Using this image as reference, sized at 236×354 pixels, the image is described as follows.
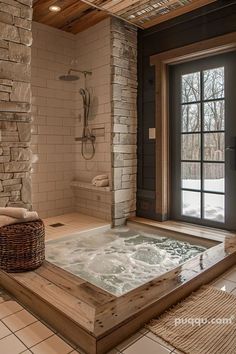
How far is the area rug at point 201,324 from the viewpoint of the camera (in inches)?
64.4

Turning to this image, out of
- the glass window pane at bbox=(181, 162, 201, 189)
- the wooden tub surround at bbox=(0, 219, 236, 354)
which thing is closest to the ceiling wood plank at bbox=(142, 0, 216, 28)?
the glass window pane at bbox=(181, 162, 201, 189)

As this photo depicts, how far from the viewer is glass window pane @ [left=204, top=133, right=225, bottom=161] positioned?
3549 millimetres

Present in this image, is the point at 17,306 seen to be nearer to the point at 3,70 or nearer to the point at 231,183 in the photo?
the point at 3,70

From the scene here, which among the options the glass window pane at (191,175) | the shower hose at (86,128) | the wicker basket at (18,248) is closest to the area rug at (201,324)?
the wicker basket at (18,248)

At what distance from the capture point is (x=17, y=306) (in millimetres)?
2107

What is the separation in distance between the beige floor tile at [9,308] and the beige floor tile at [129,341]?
2.69 ft

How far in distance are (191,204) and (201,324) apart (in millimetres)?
2177

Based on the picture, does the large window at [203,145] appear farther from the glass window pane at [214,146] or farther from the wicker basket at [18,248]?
the wicker basket at [18,248]

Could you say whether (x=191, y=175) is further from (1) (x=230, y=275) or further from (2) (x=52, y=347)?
(2) (x=52, y=347)

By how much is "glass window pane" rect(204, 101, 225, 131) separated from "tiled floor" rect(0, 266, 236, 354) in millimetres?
2602

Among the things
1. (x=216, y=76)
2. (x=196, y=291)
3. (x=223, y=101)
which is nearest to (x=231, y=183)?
(x=223, y=101)

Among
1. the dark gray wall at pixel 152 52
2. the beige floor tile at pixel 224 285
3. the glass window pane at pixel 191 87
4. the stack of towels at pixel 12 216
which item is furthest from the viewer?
the glass window pane at pixel 191 87

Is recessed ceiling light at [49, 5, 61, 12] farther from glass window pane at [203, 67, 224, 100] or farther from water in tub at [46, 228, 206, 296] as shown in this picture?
water in tub at [46, 228, 206, 296]

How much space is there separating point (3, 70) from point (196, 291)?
2564 millimetres
